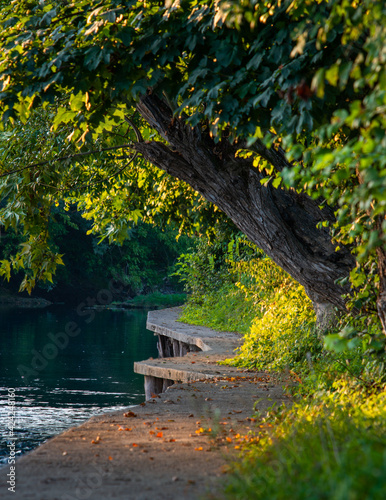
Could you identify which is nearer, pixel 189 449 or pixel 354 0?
pixel 354 0

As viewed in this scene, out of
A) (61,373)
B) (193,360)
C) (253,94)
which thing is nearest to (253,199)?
(253,94)

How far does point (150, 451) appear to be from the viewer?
14.1ft

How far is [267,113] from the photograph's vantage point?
517 cm

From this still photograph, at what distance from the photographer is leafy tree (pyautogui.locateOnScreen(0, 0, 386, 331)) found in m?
3.73

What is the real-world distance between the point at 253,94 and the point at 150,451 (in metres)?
2.98

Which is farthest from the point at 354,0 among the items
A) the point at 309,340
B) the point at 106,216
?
the point at 106,216

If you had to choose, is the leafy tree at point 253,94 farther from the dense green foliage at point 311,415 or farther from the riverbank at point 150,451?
the riverbank at point 150,451

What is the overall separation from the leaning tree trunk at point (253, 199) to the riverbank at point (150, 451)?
1496 millimetres

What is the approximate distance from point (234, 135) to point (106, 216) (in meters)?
6.82

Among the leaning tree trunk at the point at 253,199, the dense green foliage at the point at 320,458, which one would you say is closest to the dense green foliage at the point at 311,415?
the dense green foliage at the point at 320,458

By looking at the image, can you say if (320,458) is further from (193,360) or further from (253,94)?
(193,360)

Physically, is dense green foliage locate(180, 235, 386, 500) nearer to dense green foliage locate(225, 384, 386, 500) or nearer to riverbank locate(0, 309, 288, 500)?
dense green foliage locate(225, 384, 386, 500)

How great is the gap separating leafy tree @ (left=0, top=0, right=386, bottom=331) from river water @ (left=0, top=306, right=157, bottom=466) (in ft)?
14.4

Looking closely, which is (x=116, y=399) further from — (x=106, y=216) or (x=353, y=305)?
(x=353, y=305)
